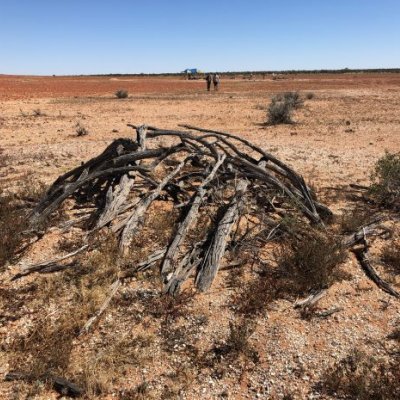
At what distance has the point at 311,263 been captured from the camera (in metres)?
5.15

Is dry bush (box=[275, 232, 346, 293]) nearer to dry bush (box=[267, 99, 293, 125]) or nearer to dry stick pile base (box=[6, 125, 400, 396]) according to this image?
dry stick pile base (box=[6, 125, 400, 396])

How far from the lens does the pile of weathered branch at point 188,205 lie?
211 inches

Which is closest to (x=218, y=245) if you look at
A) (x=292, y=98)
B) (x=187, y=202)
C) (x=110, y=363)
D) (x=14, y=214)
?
(x=187, y=202)

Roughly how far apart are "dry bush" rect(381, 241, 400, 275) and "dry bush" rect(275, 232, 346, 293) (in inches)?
24.8

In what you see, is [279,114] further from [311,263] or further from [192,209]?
[311,263]

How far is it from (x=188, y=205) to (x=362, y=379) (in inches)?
145

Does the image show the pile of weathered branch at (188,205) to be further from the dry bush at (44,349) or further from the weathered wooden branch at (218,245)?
the dry bush at (44,349)

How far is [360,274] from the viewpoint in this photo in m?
5.37

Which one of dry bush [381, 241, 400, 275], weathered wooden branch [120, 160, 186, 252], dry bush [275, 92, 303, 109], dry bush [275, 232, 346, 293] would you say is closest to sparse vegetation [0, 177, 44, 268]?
weathered wooden branch [120, 160, 186, 252]

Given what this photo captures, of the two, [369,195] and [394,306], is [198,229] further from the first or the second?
[369,195]

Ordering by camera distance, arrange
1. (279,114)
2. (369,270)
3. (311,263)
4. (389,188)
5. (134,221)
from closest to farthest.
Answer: (311,263) < (369,270) < (134,221) < (389,188) < (279,114)

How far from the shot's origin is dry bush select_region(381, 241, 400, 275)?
548cm

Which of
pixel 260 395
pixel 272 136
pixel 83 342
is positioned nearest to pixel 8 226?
pixel 83 342

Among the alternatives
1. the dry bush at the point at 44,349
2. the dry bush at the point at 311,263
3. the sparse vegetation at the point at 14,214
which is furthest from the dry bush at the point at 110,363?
the sparse vegetation at the point at 14,214
